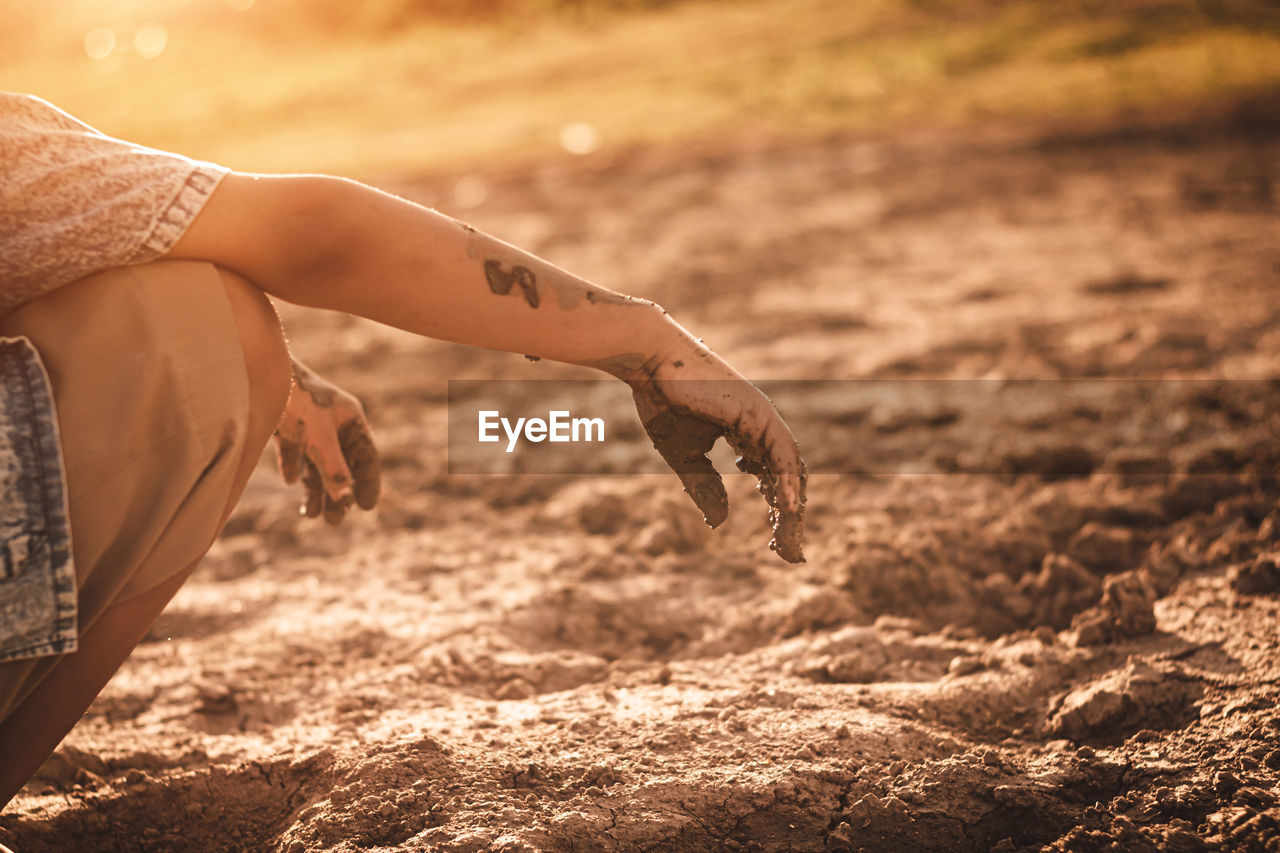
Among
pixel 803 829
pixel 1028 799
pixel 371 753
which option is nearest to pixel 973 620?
pixel 1028 799

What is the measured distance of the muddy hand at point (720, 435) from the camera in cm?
128

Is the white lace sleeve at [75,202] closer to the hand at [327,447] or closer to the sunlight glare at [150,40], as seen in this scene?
the hand at [327,447]

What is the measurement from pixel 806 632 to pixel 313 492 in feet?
3.07

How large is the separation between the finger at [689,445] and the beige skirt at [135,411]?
0.50 metres

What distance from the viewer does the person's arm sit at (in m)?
1.13

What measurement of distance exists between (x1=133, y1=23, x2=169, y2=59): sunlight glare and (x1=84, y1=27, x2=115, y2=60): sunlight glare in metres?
0.34

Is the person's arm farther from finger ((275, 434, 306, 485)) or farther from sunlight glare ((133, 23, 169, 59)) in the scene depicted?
sunlight glare ((133, 23, 169, 59))

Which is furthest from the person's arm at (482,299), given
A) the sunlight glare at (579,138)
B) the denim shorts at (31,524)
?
the sunlight glare at (579,138)

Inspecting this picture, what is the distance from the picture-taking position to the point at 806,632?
6.31 feet

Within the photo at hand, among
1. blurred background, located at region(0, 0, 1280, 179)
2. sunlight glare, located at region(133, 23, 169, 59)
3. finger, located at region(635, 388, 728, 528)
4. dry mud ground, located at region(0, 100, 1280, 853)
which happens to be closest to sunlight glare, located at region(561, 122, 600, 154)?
blurred background, located at region(0, 0, 1280, 179)

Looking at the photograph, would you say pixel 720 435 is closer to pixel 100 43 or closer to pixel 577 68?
pixel 577 68

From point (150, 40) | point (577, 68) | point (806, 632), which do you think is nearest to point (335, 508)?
point (806, 632)

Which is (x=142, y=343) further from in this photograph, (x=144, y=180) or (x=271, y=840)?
(x=271, y=840)

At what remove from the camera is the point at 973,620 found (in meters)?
1.94
